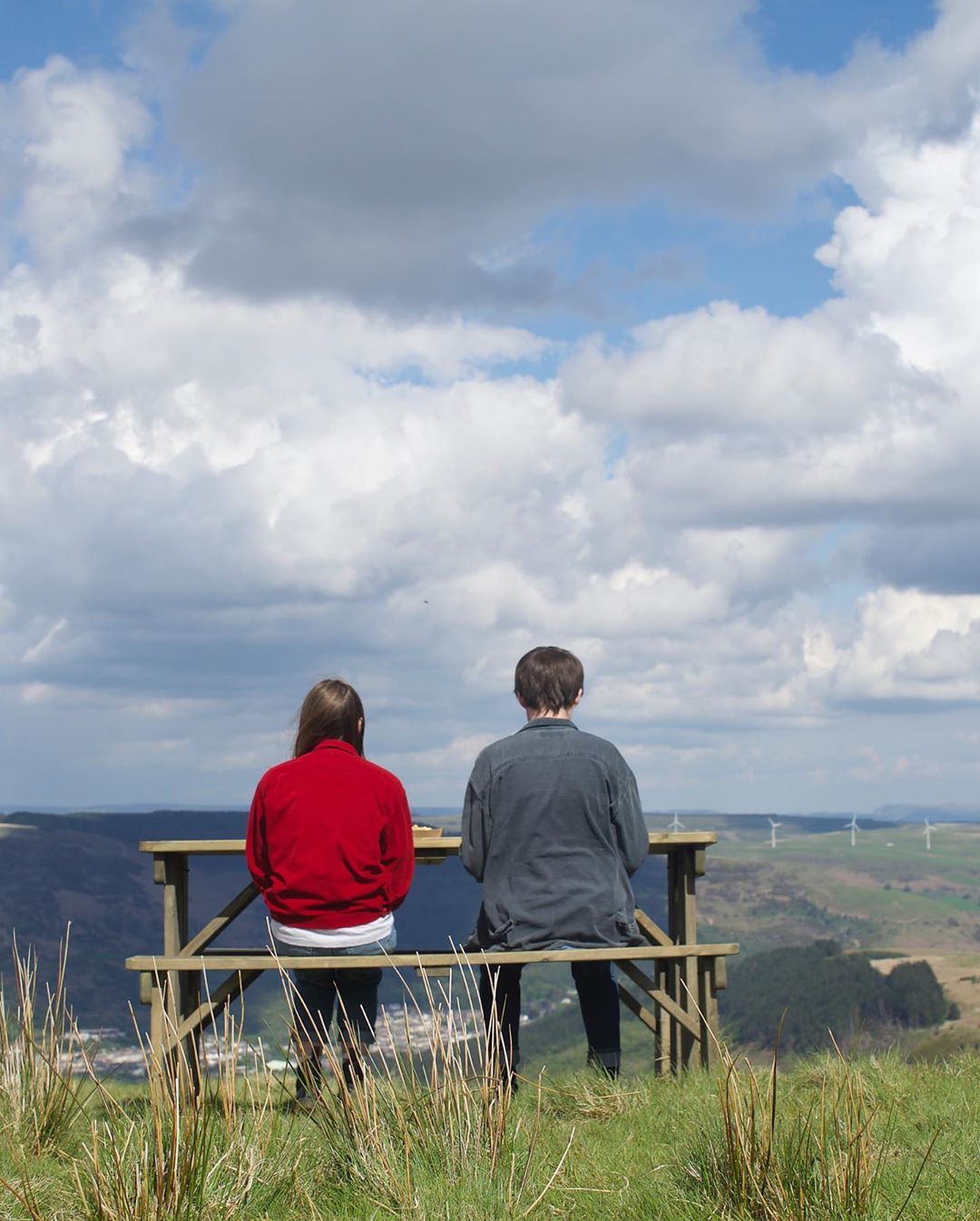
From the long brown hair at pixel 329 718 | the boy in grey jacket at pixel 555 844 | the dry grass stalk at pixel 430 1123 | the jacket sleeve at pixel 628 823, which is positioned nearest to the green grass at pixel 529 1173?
the dry grass stalk at pixel 430 1123

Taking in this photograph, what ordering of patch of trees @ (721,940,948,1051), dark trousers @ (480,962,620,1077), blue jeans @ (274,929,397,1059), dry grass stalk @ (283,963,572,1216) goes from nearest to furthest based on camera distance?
1. dry grass stalk @ (283,963,572,1216)
2. blue jeans @ (274,929,397,1059)
3. dark trousers @ (480,962,620,1077)
4. patch of trees @ (721,940,948,1051)

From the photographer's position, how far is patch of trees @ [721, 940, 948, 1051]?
118m

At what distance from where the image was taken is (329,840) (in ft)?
22.2

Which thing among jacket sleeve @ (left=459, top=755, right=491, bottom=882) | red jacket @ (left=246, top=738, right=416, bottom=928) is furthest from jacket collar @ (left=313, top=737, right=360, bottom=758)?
jacket sleeve @ (left=459, top=755, right=491, bottom=882)

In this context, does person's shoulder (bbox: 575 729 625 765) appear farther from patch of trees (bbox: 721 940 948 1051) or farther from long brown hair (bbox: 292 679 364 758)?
patch of trees (bbox: 721 940 948 1051)

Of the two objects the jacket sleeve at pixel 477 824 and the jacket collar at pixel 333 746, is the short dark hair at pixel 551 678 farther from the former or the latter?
the jacket collar at pixel 333 746

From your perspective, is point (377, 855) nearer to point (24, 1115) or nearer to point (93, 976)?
point (24, 1115)

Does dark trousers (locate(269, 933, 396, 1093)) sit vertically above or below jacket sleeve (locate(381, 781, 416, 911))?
below

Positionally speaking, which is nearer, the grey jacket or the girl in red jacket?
the girl in red jacket

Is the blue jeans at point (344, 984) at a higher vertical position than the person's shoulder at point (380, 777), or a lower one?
lower

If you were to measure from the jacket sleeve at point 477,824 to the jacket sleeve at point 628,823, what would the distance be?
2.29ft

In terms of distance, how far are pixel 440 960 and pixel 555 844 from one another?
856mm

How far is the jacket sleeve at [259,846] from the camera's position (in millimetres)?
6938

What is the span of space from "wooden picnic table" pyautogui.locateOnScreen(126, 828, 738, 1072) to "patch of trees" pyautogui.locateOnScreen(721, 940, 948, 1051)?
4253 inches
